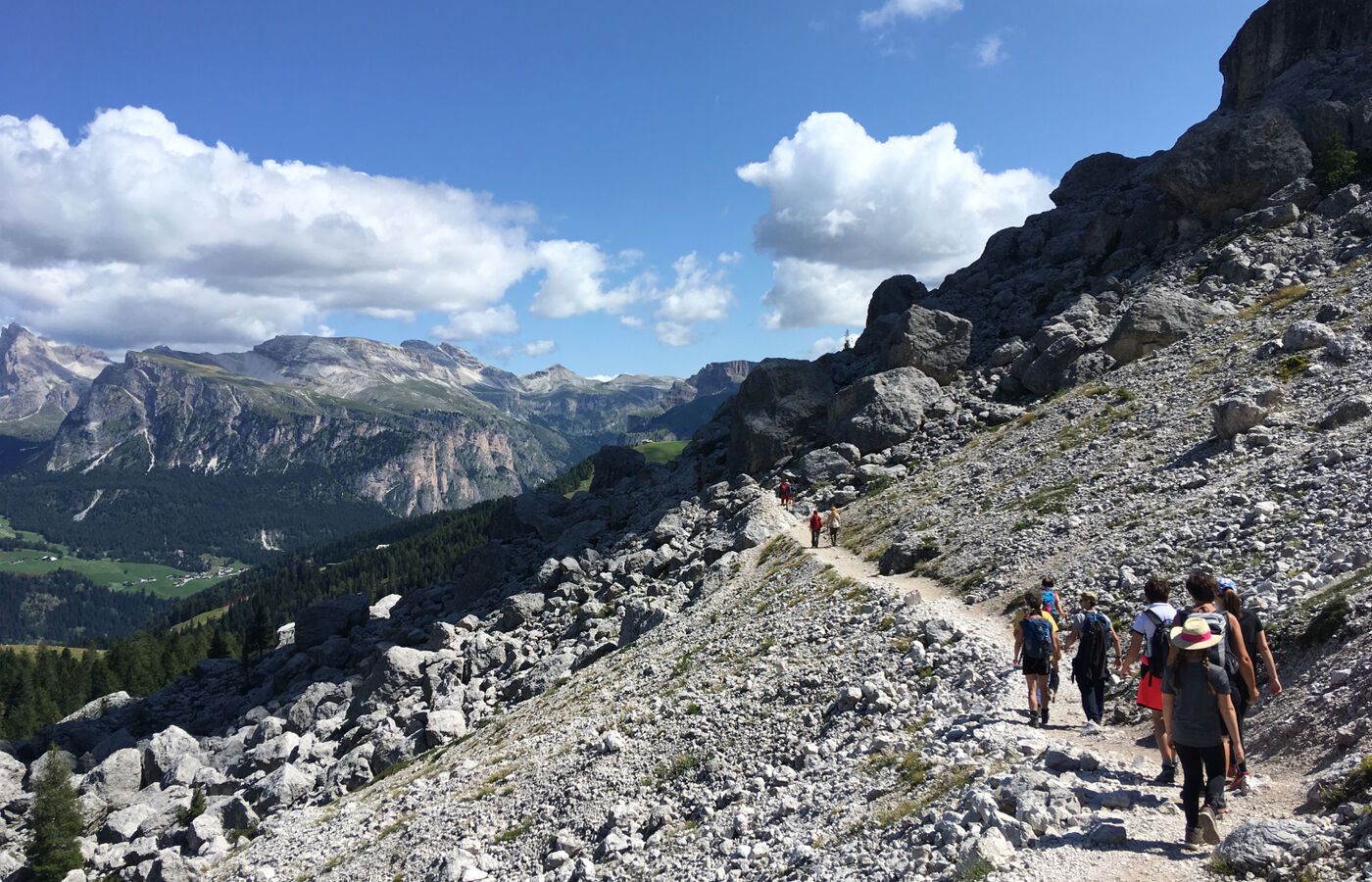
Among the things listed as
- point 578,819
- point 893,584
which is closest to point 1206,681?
point 578,819

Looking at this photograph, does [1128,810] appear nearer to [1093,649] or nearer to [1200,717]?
[1200,717]

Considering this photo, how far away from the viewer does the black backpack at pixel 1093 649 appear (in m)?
16.9

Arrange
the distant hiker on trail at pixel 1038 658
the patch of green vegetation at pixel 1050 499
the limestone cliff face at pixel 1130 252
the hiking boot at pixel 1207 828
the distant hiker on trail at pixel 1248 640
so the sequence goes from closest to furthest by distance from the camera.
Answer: the hiking boot at pixel 1207 828
the distant hiker on trail at pixel 1248 640
the distant hiker on trail at pixel 1038 658
the patch of green vegetation at pixel 1050 499
the limestone cliff face at pixel 1130 252

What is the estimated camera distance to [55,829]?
159 feet

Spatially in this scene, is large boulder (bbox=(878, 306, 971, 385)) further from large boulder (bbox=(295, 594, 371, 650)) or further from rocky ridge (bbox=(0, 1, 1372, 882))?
large boulder (bbox=(295, 594, 371, 650))

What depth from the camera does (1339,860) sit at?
8.84m

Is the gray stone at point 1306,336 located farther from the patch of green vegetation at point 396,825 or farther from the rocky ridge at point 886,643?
the patch of green vegetation at point 396,825

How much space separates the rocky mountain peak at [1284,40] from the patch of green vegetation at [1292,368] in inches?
2003

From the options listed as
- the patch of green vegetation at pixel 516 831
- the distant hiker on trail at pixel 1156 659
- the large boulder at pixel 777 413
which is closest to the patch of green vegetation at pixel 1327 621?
the distant hiker on trail at pixel 1156 659

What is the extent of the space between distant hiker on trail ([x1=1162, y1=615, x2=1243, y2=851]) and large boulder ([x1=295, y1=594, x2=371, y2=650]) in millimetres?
82252

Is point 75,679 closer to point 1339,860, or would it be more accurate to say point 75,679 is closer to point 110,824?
point 110,824

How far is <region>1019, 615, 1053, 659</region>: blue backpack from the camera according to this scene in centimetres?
1694

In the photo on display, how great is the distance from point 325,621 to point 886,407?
63877 millimetres

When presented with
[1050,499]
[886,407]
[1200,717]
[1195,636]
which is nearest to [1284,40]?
[886,407]
